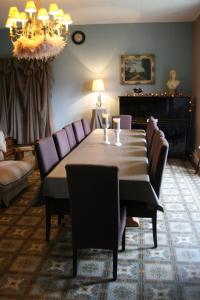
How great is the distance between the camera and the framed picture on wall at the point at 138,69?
6391 mm

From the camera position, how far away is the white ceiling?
4.87 metres

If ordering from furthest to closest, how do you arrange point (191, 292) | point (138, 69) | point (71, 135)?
point (138, 69) < point (71, 135) < point (191, 292)

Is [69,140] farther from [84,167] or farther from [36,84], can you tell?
[36,84]

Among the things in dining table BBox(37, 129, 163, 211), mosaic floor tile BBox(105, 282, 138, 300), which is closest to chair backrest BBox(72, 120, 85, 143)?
Result: dining table BBox(37, 129, 163, 211)

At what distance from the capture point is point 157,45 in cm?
636

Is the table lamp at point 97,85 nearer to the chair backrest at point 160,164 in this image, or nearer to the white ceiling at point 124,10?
the white ceiling at point 124,10

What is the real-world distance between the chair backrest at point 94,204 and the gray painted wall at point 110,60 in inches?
183

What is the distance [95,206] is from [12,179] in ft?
6.32

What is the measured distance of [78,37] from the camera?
254 inches

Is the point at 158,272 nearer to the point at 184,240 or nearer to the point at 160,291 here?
the point at 160,291

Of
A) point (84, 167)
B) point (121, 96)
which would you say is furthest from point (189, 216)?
point (121, 96)

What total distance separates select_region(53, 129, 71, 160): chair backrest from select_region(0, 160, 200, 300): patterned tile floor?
0.73m

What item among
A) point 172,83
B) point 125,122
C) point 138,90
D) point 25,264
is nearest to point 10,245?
point 25,264

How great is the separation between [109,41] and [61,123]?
1.98 metres
